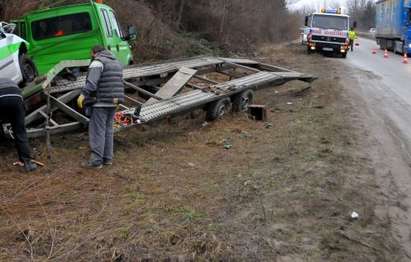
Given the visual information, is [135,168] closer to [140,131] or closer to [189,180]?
[189,180]

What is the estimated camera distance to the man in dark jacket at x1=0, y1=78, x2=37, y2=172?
7137 mm

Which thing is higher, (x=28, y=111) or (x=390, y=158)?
(x=28, y=111)

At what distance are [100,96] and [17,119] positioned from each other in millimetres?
1104

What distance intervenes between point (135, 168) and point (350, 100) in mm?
7715

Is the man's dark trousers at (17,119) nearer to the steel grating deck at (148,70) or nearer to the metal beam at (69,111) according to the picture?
the metal beam at (69,111)

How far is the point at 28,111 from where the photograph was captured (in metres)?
8.70

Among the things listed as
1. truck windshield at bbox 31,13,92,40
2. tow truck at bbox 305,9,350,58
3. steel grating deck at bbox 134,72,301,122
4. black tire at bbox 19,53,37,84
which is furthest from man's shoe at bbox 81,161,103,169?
tow truck at bbox 305,9,350,58

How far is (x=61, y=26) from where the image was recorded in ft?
37.9

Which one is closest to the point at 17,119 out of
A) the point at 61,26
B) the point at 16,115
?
the point at 16,115

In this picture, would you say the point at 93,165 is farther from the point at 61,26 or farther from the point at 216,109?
the point at 61,26

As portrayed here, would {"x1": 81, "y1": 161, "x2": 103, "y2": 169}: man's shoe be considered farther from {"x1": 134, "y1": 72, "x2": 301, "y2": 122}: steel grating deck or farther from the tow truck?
the tow truck

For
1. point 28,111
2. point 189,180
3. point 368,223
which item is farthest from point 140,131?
point 368,223

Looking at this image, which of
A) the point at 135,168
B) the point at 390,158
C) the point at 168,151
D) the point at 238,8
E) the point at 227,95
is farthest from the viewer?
the point at 238,8

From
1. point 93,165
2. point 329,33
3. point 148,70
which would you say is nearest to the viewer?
point 93,165
